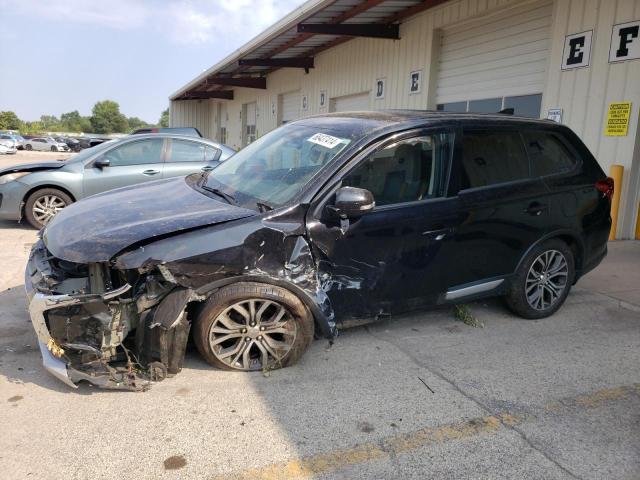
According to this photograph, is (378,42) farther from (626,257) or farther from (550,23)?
(626,257)

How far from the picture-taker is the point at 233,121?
2809 cm

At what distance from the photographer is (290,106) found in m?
20.0

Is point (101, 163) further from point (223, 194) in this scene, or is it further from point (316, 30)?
point (316, 30)

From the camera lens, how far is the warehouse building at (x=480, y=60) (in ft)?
24.2

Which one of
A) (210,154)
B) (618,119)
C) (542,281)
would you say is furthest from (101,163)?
(618,119)

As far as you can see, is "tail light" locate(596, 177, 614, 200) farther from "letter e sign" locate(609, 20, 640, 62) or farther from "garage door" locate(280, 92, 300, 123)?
"garage door" locate(280, 92, 300, 123)

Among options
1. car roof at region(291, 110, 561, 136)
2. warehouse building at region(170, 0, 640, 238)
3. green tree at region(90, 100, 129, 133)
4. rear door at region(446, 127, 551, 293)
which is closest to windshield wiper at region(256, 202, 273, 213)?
car roof at region(291, 110, 561, 136)

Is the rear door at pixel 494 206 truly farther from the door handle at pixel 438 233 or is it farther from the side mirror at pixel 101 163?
the side mirror at pixel 101 163

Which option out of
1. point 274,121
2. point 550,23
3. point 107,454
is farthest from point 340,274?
point 274,121

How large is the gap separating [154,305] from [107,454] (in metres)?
0.87

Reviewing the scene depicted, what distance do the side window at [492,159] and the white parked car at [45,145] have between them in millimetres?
54520

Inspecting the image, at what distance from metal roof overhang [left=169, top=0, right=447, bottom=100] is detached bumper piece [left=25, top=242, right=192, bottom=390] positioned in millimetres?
8983

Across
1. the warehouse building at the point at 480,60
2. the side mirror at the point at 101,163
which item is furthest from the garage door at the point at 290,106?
the side mirror at the point at 101,163

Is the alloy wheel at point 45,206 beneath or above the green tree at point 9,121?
beneath
